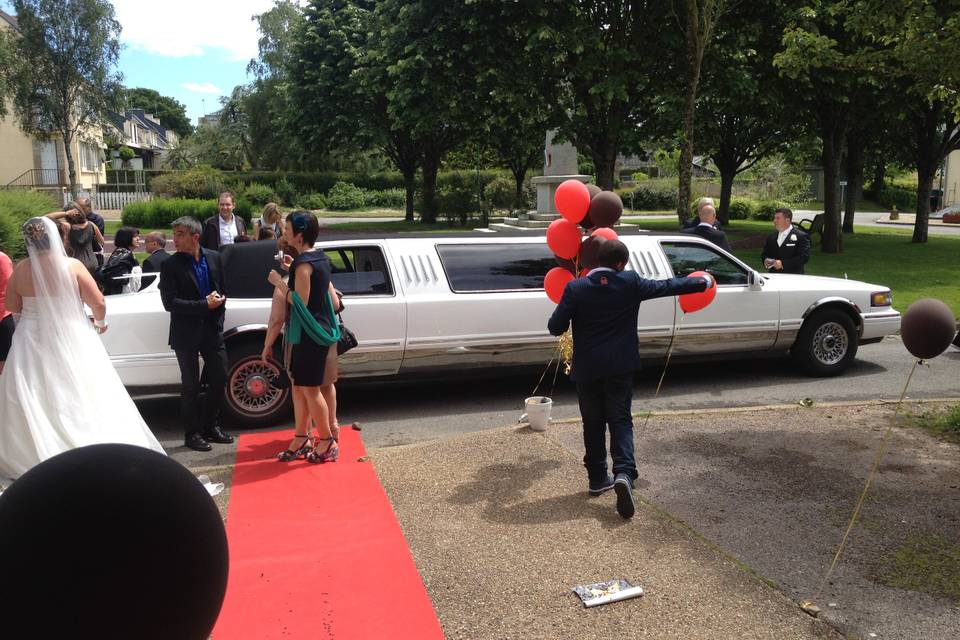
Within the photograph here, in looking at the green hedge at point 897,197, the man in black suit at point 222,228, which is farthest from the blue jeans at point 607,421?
the green hedge at point 897,197

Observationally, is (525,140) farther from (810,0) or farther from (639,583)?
(639,583)

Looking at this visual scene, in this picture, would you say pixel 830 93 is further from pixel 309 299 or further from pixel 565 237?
pixel 309 299

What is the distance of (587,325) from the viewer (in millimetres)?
5285

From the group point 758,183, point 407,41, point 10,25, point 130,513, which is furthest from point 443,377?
point 758,183

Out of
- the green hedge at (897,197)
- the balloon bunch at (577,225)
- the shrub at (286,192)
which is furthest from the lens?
the green hedge at (897,197)

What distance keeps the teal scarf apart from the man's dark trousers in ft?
3.58

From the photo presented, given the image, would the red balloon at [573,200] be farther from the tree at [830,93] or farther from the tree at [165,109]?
the tree at [165,109]

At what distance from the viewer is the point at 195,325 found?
21.7 ft

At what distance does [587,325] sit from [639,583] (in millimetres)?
1690

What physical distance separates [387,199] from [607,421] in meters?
49.6

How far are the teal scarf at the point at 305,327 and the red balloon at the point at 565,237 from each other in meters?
1.74

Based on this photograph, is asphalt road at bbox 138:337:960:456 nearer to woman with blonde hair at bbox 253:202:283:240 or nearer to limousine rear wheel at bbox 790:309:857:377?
limousine rear wheel at bbox 790:309:857:377

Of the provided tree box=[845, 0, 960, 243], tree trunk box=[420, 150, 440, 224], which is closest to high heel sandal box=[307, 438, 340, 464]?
tree box=[845, 0, 960, 243]

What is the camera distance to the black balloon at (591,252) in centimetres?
548
